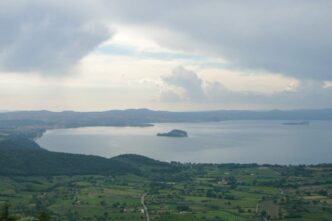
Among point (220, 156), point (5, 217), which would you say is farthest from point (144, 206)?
point (220, 156)

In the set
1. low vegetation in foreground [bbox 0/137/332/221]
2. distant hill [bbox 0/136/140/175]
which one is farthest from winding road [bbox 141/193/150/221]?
distant hill [bbox 0/136/140/175]

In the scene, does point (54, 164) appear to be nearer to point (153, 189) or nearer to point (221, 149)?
point (153, 189)

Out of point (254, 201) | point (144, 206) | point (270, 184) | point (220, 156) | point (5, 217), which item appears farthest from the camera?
point (220, 156)

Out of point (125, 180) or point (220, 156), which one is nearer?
point (125, 180)

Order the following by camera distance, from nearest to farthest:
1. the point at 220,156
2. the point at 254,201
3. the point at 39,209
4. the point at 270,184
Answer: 1. the point at 39,209
2. the point at 254,201
3. the point at 270,184
4. the point at 220,156

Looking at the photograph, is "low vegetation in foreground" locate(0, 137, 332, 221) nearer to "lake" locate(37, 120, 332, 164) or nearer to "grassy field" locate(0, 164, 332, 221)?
"grassy field" locate(0, 164, 332, 221)

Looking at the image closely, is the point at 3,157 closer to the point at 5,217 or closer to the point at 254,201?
the point at 254,201

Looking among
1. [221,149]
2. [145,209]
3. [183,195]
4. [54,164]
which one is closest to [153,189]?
[183,195]

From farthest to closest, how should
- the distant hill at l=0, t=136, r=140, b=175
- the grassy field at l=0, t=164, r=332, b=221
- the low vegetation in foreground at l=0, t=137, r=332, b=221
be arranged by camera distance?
the distant hill at l=0, t=136, r=140, b=175, the low vegetation in foreground at l=0, t=137, r=332, b=221, the grassy field at l=0, t=164, r=332, b=221
